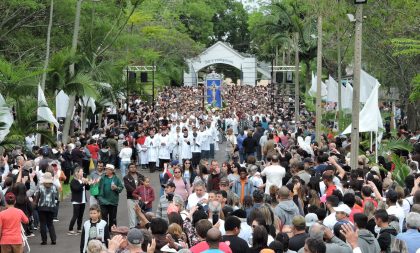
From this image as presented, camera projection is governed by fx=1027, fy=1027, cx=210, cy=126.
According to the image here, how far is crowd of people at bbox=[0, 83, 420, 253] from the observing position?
12.0 m

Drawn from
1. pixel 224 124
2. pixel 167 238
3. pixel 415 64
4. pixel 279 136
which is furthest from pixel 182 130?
pixel 167 238

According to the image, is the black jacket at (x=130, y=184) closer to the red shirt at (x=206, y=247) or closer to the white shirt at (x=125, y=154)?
the white shirt at (x=125, y=154)

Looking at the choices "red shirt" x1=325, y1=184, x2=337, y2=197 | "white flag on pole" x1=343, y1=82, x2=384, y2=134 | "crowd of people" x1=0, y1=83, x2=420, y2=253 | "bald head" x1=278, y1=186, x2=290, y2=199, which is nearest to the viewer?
"crowd of people" x1=0, y1=83, x2=420, y2=253

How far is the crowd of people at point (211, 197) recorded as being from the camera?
12.0 meters

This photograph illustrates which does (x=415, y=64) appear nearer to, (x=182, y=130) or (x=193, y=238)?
(x=182, y=130)

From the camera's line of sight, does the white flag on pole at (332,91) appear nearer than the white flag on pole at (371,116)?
No

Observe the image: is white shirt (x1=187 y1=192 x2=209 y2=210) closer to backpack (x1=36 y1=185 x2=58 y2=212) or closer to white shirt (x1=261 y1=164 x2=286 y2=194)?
white shirt (x1=261 y1=164 x2=286 y2=194)

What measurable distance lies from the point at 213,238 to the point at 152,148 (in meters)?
21.4

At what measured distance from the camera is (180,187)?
19.6 metres

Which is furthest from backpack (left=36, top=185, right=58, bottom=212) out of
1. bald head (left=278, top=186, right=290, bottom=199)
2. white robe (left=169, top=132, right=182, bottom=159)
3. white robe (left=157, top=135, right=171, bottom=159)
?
white robe (left=169, top=132, right=182, bottom=159)

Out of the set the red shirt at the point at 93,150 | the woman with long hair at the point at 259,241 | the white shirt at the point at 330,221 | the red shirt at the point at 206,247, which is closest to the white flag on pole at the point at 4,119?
the red shirt at the point at 93,150

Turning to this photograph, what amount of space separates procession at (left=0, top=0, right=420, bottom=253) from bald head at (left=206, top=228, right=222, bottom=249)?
2cm

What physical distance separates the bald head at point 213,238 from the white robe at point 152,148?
21080 millimetres

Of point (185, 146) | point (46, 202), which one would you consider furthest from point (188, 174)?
point (185, 146)
